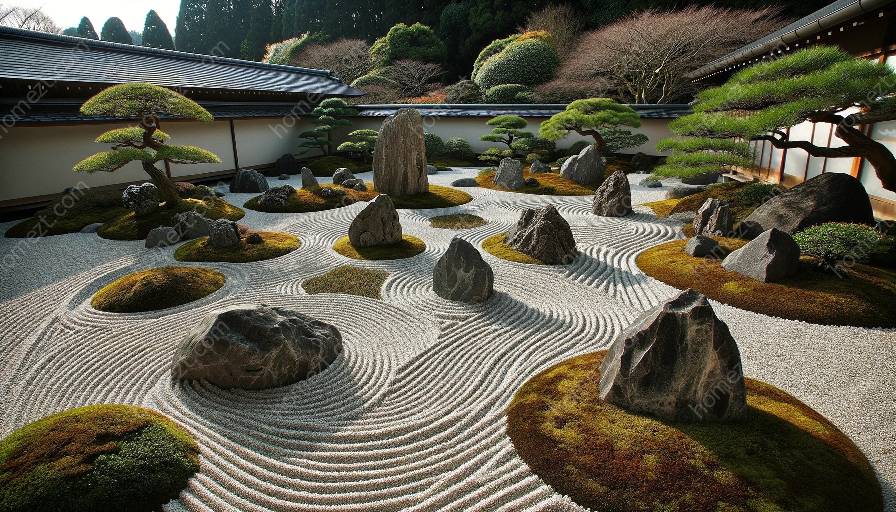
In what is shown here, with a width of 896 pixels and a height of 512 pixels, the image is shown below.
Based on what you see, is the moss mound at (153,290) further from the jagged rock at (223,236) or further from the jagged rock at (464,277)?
the jagged rock at (464,277)

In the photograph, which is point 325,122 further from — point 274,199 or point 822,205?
point 822,205

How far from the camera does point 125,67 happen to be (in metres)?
18.0

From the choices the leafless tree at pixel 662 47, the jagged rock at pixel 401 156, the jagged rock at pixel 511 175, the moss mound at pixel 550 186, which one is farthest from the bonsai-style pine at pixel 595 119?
the leafless tree at pixel 662 47

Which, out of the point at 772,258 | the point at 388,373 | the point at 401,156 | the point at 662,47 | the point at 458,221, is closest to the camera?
the point at 388,373

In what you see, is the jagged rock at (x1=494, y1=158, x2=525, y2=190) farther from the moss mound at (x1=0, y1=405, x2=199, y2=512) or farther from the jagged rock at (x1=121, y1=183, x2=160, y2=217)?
the moss mound at (x1=0, y1=405, x2=199, y2=512)

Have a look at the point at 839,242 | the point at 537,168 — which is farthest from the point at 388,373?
the point at 537,168

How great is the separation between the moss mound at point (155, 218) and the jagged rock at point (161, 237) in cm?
88

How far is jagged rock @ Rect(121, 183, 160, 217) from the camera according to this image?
1270 cm

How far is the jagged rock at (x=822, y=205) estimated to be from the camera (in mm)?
8914

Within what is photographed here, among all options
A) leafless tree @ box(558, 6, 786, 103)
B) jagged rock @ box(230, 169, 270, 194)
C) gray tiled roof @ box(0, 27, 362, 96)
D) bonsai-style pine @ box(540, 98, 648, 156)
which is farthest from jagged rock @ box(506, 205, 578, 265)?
leafless tree @ box(558, 6, 786, 103)

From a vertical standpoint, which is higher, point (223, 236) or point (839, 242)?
point (839, 242)

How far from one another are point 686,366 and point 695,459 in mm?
815

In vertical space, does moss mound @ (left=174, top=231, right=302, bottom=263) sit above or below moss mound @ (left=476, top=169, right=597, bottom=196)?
below

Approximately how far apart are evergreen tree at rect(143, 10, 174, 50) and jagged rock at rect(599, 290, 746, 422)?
52.3 meters
